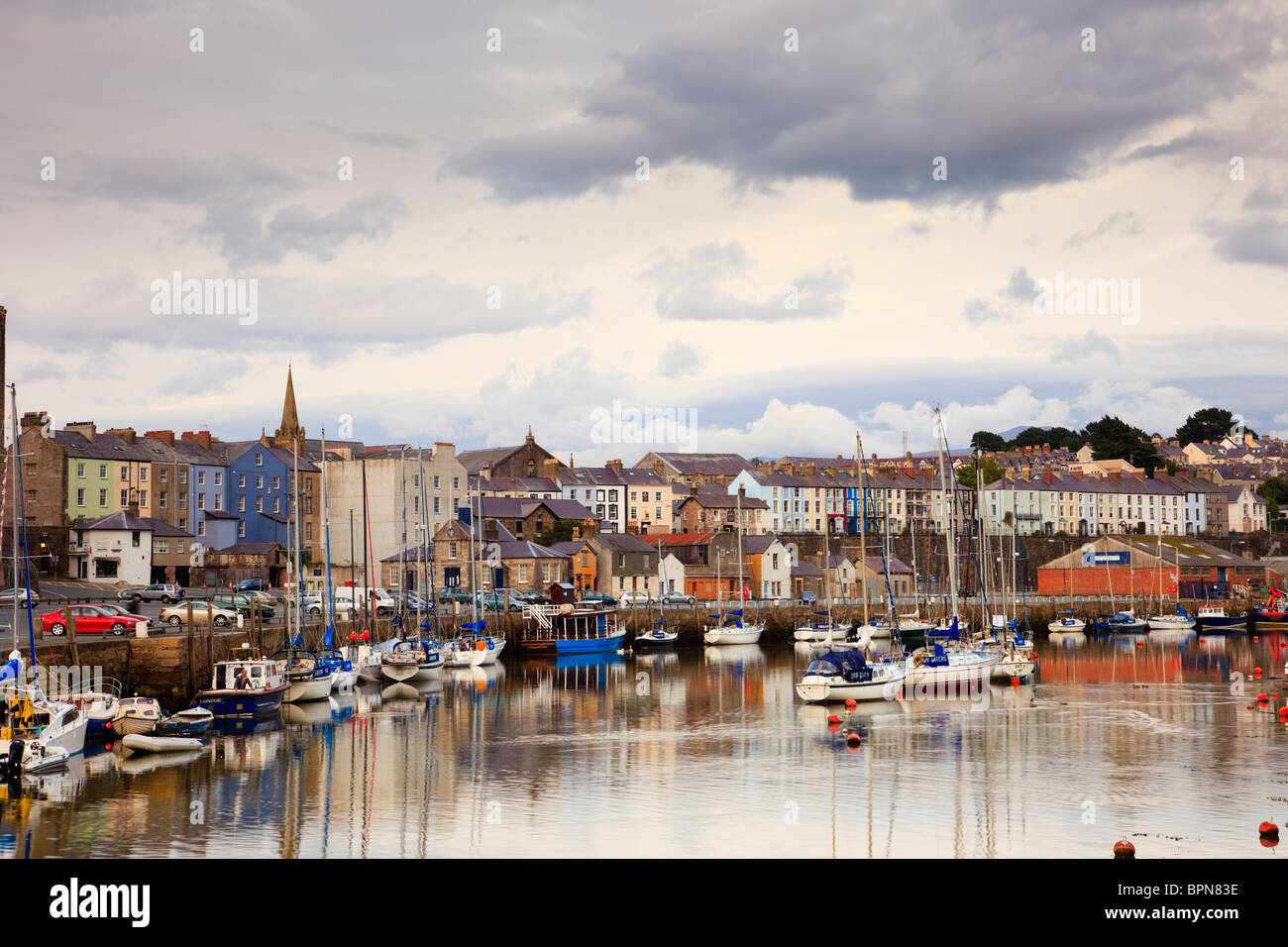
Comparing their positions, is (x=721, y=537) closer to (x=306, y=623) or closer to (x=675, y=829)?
(x=306, y=623)

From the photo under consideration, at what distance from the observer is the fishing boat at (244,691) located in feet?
137

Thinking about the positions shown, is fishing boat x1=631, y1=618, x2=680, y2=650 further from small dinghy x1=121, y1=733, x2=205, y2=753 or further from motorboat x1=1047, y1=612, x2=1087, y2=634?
small dinghy x1=121, y1=733, x2=205, y2=753

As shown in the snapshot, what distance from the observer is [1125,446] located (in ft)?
579

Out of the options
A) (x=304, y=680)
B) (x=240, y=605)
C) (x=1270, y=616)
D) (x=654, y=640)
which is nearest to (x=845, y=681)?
(x=304, y=680)

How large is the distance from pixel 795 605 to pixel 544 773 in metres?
55.8

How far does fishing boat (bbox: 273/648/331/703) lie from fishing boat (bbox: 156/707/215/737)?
22.4ft

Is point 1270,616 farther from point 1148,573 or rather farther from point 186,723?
point 186,723

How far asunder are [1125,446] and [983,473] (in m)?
40.8

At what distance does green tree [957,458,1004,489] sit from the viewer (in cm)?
14862

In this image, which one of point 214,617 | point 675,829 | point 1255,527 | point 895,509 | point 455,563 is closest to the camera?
point 675,829
